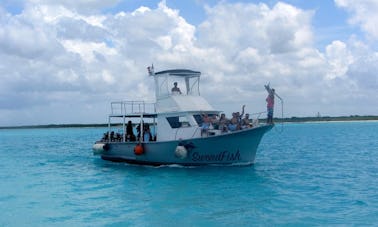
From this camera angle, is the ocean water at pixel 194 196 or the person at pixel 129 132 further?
the person at pixel 129 132

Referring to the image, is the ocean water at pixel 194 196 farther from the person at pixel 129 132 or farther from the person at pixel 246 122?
the person at pixel 246 122

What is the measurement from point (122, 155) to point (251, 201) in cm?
1121

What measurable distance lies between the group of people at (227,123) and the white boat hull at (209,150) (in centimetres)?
58

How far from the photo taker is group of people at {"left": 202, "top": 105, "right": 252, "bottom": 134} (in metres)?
18.9

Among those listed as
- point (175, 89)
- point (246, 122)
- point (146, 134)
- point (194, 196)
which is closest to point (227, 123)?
point (246, 122)

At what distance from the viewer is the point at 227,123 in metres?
19.1

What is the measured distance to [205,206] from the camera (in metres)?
12.6

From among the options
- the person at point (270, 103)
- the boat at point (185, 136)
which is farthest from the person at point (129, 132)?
the person at point (270, 103)

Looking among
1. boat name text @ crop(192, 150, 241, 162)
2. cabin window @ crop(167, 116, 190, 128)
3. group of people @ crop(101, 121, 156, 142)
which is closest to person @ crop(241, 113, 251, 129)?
boat name text @ crop(192, 150, 241, 162)

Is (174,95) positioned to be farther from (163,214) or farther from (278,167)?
(163,214)

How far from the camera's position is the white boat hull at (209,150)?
18.6 m

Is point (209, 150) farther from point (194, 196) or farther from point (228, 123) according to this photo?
point (194, 196)

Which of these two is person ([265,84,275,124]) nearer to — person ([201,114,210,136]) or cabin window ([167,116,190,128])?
person ([201,114,210,136])

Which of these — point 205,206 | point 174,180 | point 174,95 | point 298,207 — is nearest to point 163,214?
point 205,206
